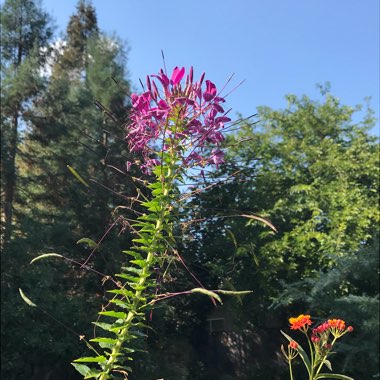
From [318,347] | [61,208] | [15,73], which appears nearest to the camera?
[318,347]

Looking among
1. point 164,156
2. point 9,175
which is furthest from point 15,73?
point 164,156

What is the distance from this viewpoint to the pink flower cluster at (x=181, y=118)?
1.20 metres

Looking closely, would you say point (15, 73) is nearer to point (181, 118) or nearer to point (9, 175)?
point (9, 175)

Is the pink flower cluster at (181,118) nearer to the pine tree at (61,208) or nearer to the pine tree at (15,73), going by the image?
the pine tree at (61,208)

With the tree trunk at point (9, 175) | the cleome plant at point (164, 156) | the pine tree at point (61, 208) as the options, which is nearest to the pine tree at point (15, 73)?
the tree trunk at point (9, 175)

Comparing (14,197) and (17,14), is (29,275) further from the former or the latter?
(17,14)

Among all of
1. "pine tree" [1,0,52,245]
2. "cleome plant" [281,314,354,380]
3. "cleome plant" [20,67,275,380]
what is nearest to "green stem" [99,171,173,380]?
"cleome plant" [20,67,275,380]

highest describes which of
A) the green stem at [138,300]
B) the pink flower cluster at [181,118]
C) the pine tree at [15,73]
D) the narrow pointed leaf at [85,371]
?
the pine tree at [15,73]

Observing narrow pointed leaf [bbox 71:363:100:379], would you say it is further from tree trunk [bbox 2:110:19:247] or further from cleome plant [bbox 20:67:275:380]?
tree trunk [bbox 2:110:19:247]

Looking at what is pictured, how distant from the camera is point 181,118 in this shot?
121 centimetres

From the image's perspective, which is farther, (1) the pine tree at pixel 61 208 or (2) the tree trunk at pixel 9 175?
(2) the tree trunk at pixel 9 175

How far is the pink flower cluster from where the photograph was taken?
1200mm

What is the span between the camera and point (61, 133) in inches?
363

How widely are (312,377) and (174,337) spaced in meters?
9.59
